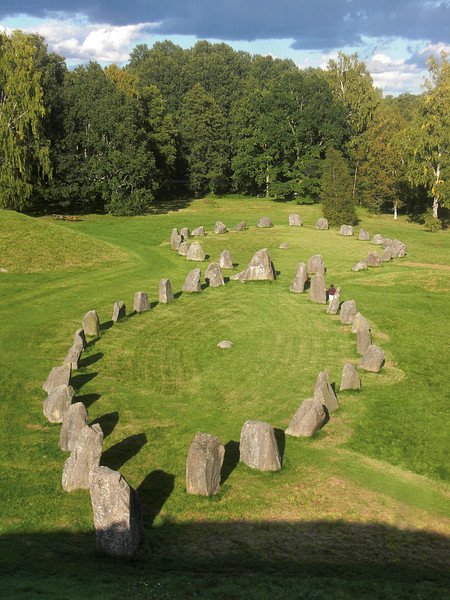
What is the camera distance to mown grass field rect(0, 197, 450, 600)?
28.9 ft

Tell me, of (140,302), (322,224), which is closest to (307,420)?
(140,302)

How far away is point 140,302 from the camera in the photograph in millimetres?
24906

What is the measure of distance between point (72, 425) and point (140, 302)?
12.1 meters

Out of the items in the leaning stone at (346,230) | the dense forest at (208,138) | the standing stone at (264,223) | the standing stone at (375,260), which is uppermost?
the dense forest at (208,138)

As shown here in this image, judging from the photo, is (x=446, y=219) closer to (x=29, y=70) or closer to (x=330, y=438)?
(x=29, y=70)

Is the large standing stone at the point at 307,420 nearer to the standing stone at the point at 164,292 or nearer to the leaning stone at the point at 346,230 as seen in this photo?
the standing stone at the point at 164,292

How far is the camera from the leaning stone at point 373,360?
60.7 ft

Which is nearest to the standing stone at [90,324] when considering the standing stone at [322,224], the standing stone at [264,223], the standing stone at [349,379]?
the standing stone at [349,379]

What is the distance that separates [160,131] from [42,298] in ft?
126

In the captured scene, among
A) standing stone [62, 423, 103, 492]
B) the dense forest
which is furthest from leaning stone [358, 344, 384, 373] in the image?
the dense forest

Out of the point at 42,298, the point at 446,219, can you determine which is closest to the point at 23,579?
the point at 42,298

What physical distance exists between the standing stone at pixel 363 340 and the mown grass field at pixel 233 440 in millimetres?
452

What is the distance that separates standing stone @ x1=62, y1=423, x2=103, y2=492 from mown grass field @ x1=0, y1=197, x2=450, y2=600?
0.25 meters

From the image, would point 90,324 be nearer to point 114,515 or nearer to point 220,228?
point 114,515
